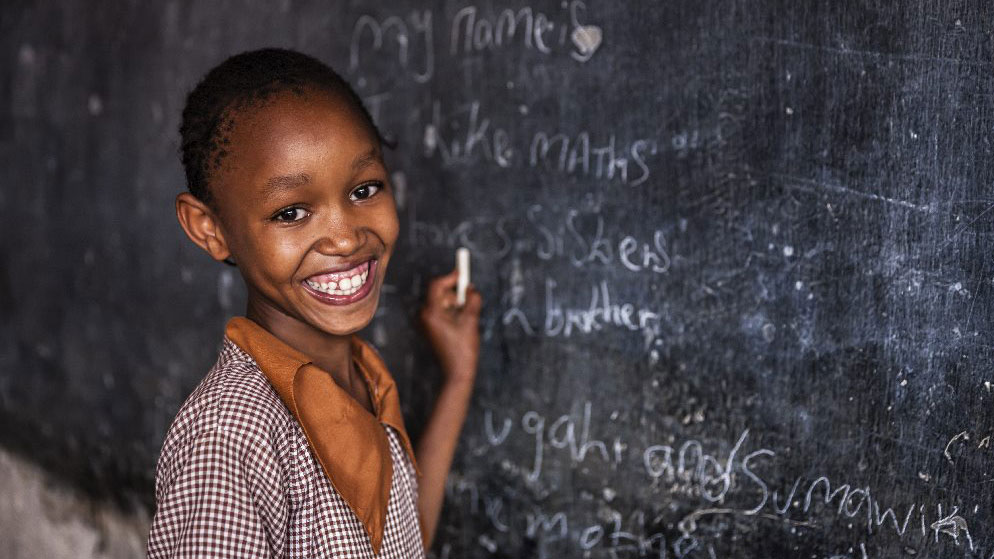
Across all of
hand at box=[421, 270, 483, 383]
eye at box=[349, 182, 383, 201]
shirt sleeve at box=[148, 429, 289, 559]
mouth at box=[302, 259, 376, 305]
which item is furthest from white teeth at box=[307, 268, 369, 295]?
hand at box=[421, 270, 483, 383]

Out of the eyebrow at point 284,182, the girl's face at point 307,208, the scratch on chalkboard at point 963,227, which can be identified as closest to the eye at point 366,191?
the girl's face at point 307,208

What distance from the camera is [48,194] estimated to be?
8.20 feet

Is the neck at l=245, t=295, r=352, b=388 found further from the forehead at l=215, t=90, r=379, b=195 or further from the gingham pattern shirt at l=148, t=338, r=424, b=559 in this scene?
the forehead at l=215, t=90, r=379, b=195

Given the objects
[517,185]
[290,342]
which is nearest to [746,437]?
[517,185]

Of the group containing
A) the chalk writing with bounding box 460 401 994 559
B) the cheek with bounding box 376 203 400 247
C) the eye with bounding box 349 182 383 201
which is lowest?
the chalk writing with bounding box 460 401 994 559

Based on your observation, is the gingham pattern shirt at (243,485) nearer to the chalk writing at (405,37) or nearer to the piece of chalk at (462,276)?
the piece of chalk at (462,276)

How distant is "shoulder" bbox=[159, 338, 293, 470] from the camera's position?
→ 40.2 inches

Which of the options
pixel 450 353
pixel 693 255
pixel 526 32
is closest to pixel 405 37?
pixel 526 32

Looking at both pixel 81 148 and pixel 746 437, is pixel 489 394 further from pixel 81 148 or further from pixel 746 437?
pixel 81 148

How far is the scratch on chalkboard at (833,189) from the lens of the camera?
124 cm

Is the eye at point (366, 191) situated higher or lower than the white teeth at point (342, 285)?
higher

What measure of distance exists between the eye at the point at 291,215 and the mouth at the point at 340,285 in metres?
0.08

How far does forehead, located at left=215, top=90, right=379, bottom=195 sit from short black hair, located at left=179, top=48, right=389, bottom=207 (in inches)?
0.5

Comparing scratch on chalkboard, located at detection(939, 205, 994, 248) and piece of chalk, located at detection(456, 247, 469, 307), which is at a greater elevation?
scratch on chalkboard, located at detection(939, 205, 994, 248)
